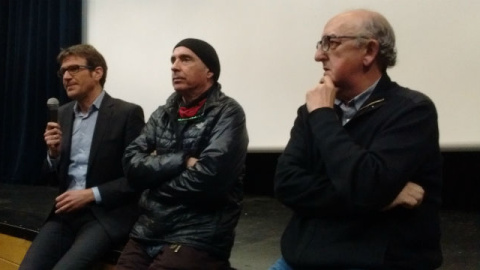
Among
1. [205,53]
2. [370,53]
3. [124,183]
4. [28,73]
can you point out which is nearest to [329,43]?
[370,53]

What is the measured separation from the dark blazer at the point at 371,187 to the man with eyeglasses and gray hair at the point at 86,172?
3.07 feet

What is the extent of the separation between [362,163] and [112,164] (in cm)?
120

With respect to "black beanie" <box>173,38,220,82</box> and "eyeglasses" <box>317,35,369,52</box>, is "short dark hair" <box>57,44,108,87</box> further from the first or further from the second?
"eyeglasses" <box>317,35,369,52</box>

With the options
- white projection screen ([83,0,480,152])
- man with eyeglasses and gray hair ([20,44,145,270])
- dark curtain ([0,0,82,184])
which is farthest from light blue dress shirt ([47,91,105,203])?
dark curtain ([0,0,82,184])

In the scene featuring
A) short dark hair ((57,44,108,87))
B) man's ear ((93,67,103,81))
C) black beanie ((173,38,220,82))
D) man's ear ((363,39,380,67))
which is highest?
man's ear ((363,39,380,67))

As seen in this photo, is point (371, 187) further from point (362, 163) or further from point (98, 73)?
point (98, 73)

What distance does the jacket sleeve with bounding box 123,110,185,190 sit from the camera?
1791mm

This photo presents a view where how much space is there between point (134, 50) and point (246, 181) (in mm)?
1092

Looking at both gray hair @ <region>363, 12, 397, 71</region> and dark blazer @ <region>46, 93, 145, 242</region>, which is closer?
gray hair @ <region>363, 12, 397, 71</region>

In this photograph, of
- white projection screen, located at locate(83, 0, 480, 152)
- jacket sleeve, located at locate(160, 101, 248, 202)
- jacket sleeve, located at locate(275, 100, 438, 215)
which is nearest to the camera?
jacket sleeve, located at locate(275, 100, 438, 215)

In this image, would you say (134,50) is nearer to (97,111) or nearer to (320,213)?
(97,111)

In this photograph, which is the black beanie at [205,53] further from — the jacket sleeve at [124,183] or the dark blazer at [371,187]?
the dark blazer at [371,187]

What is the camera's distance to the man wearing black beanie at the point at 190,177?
1.75 meters

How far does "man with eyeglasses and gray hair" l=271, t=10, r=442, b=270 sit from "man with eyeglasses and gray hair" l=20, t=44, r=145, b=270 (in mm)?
903
